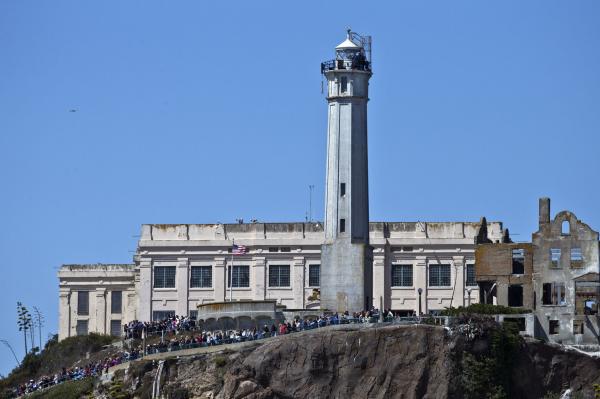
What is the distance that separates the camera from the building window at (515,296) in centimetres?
12319

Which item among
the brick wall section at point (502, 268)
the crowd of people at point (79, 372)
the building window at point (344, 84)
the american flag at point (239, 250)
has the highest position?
the building window at point (344, 84)

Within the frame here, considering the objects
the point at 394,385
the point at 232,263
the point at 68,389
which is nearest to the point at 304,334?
the point at 394,385

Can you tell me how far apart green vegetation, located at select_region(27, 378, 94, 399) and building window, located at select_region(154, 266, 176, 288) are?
26.6 m

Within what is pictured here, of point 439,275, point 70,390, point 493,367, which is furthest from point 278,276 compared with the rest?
point 493,367

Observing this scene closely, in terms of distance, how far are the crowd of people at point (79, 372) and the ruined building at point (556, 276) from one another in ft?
75.8

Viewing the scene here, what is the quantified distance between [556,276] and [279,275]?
90.3 ft

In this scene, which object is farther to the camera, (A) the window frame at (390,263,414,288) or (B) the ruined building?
(A) the window frame at (390,263,414,288)

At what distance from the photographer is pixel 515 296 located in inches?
4875

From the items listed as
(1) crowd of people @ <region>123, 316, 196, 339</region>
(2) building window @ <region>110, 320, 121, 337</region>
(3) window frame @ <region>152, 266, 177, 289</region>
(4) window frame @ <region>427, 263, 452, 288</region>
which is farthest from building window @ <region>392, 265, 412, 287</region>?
(2) building window @ <region>110, 320, 121, 337</region>

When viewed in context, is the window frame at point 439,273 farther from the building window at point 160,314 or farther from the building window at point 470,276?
the building window at point 160,314

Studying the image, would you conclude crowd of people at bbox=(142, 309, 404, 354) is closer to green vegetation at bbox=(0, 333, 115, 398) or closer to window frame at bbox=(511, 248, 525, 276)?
window frame at bbox=(511, 248, 525, 276)

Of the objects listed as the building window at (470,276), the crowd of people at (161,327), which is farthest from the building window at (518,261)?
the crowd of people at (161,327)

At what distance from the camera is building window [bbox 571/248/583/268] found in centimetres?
11875

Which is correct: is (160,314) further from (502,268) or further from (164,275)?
(502,268)
